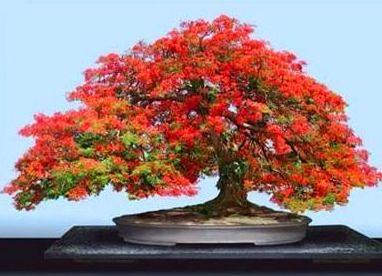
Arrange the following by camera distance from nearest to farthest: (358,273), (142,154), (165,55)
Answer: (358,273) < (142,154) < (165,55)

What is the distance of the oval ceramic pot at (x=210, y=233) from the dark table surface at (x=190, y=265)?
0.14 meters

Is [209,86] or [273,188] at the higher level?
[209,86]

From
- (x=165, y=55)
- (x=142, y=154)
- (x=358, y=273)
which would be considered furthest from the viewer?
(x=165, y=55)

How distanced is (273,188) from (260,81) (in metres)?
1.05

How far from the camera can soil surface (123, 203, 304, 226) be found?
8805 mm

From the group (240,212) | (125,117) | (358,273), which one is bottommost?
(358,273)

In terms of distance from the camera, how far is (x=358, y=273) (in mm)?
7867

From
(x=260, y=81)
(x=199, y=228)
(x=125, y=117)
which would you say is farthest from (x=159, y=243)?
(x=260, y=81)

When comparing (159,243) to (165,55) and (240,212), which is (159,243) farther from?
(165,55)

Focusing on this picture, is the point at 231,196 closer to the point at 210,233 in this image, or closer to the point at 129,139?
the point at 210,233

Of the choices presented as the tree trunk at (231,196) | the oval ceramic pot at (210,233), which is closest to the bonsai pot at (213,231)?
the oval ceramic pot at (210,233)

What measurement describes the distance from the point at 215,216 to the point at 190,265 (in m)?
0.91

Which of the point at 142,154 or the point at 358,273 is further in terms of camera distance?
the point at 142,154

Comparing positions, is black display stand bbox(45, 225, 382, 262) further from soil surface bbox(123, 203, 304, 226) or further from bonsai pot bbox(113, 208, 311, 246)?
soil surface bbox(123, 203, 304, 226)
